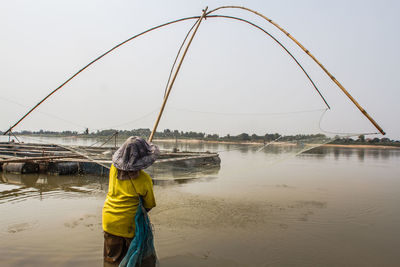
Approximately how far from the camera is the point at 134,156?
210 cm

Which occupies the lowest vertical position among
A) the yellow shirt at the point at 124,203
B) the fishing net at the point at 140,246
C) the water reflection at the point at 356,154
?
the water reflection at the point at 356,154

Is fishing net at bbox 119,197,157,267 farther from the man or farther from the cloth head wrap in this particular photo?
the cloth head wrap

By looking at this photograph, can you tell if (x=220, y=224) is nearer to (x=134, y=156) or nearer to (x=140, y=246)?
(x=140, y=246)

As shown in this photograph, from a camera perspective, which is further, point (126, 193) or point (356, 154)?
point (356, 154)

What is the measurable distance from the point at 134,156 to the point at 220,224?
2.89 m

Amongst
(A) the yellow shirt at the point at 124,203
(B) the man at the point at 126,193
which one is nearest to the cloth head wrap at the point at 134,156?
(B) the man at the point at 126,193

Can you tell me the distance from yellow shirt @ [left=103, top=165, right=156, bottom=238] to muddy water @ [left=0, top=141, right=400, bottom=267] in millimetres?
1117

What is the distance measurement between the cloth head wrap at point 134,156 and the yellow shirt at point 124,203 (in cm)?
11

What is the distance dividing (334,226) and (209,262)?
2815 millimetres

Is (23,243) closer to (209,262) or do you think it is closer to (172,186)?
(209,262)

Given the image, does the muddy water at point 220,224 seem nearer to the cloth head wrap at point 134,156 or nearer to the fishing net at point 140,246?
the fishing net at point 140,246

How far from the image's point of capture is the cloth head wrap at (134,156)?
2.07 metres

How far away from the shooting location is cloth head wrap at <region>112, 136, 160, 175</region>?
2.07 metres

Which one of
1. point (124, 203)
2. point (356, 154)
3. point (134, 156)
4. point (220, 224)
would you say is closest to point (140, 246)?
point (124, 203)
